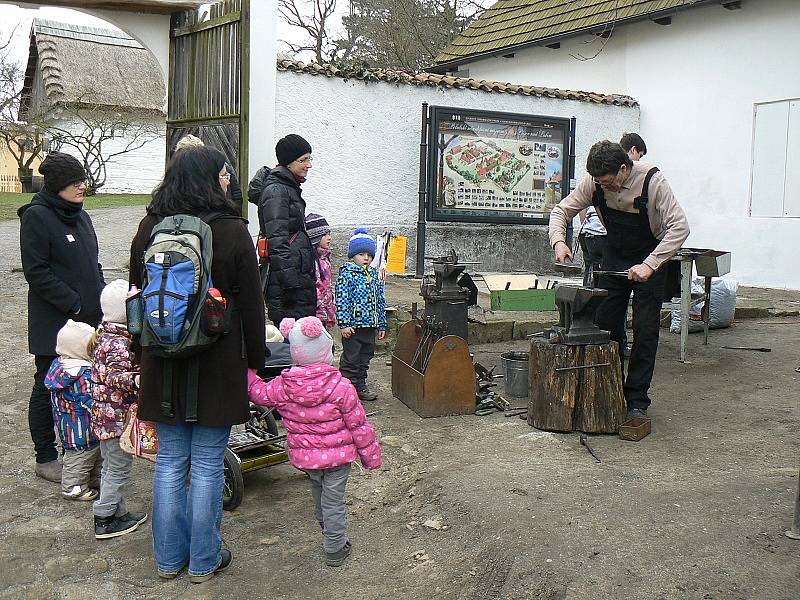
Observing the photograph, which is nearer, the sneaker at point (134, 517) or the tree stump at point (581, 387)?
the sneaker at point (134, 517)

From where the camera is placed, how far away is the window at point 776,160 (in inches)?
449

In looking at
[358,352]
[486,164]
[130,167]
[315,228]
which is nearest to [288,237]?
[315,228]

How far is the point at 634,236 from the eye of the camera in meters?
5.20

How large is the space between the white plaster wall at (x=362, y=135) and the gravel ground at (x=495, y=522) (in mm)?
5657

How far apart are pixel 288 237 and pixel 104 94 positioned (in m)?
29.1

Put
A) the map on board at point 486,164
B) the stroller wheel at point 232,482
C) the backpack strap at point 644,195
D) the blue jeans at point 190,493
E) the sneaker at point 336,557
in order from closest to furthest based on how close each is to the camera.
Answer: the blue jeans at point 190,493
the sneaker at point 336,557
the stroller wheel at point 232,482
the backpack strap at point 644,195
the map on board at point 486,164

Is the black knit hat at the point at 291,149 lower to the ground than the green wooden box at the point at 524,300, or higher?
higher

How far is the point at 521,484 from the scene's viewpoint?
4.18 m

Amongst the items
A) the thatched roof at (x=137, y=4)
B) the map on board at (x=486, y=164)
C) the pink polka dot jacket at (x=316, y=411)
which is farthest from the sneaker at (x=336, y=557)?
the map on board at (x=486, y=164)

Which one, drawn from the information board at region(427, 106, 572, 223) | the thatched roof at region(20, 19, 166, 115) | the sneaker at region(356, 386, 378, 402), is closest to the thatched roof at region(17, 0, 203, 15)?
the information board at region(427, 106, 572, 223)

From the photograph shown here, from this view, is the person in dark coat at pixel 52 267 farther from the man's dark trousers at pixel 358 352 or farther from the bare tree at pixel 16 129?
the bare tree at pixel 16 129

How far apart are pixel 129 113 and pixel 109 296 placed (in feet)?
95.4

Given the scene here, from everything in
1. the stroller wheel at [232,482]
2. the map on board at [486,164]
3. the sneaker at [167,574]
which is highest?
the map on board at [486,164]

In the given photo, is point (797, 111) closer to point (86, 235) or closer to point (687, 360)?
point (687, 360)
